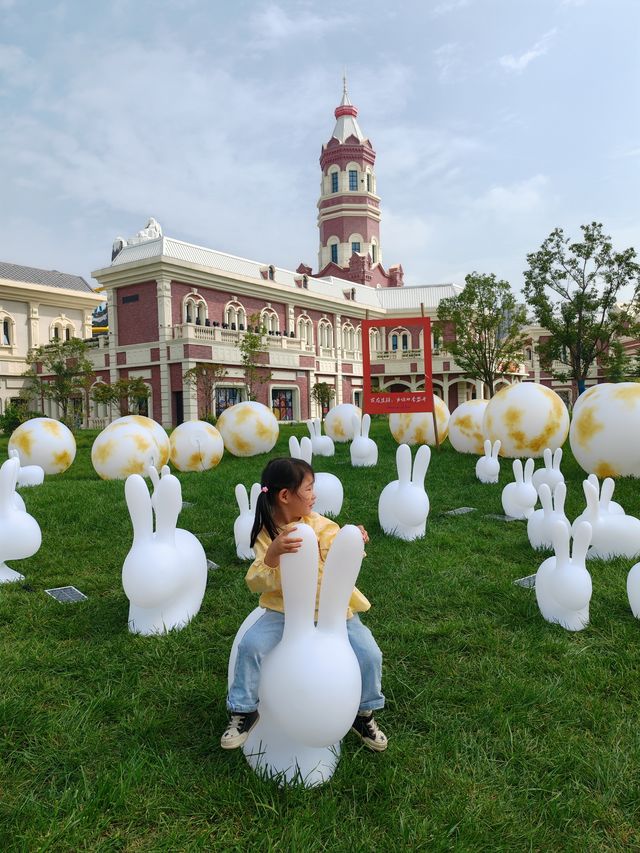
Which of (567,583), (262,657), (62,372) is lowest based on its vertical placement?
(567,583)

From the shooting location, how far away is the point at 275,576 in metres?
2.26

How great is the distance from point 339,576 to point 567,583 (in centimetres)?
184

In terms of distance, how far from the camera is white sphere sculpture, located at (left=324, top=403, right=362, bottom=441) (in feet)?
41.4

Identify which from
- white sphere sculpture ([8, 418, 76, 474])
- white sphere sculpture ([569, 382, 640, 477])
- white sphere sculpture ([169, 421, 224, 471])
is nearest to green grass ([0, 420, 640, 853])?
white sphere sculpture ([569, 382, 640, 477])

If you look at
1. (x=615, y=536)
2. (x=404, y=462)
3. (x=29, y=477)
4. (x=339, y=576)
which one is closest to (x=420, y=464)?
(x=404, y=462)

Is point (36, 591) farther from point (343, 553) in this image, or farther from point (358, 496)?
point (358, 496)

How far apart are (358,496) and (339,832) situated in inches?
212

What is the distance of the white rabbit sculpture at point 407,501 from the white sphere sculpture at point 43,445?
20.3 ft

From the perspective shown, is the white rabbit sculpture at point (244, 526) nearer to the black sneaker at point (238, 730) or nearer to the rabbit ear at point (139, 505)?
the rabbit ear at point (139, 505)

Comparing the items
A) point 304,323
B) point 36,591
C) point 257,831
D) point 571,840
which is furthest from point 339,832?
point 304,323

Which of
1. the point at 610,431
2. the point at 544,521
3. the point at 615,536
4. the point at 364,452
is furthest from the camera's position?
the point at 364,452

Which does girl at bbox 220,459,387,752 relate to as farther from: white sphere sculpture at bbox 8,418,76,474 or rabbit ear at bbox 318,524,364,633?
white sphere sculpture at bbox 8,418,76,474

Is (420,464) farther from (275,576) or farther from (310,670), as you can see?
(310,670)

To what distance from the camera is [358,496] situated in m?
7.28
